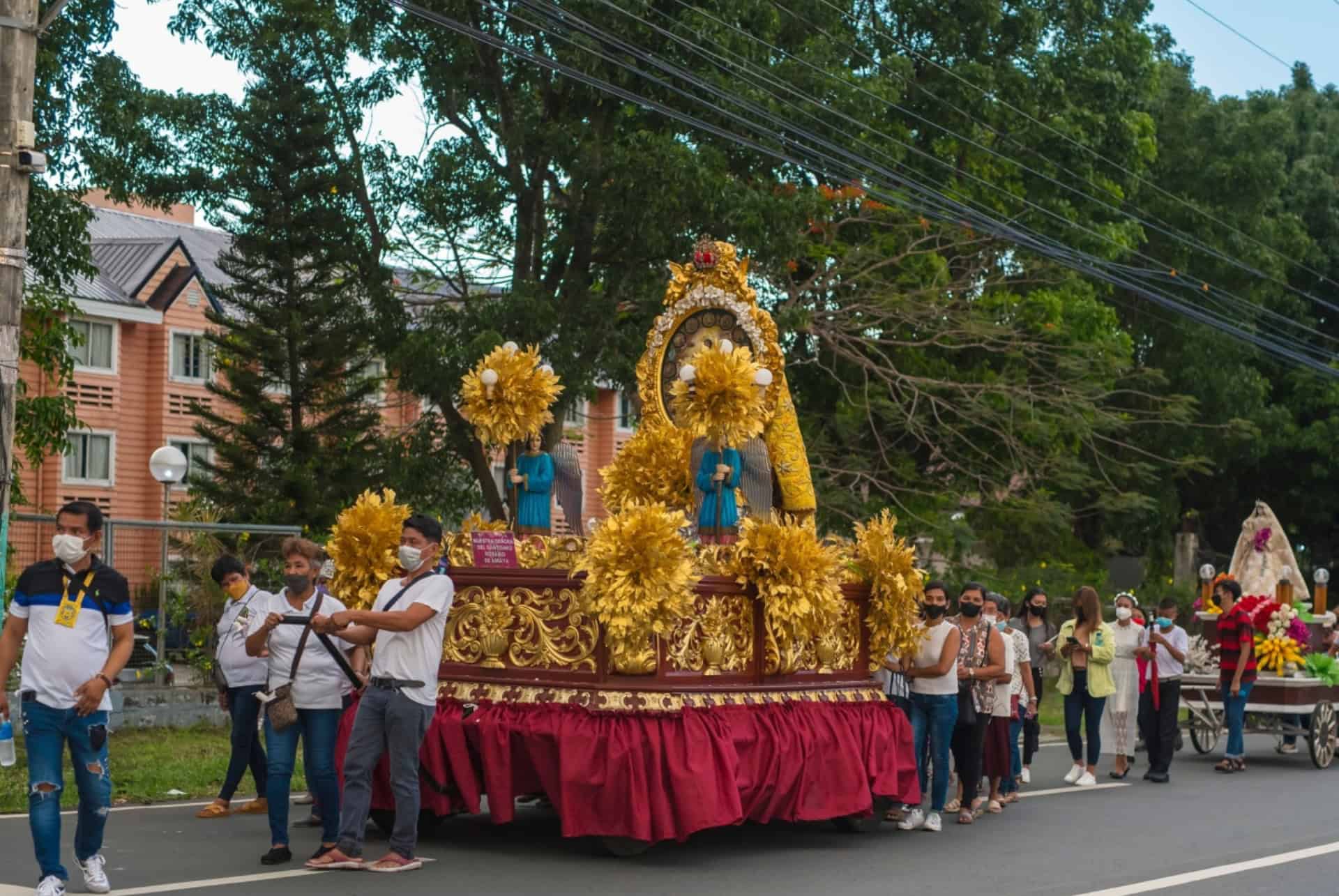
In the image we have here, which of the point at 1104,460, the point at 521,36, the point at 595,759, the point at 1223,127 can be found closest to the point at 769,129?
the point at 521,36

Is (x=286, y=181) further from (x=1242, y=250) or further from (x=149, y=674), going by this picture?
(x=1242, y=250)

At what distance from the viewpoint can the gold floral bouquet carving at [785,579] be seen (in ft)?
39.2

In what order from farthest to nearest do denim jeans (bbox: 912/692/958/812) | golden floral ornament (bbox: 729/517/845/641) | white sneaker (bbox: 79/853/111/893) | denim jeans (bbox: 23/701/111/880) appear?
denim jeans (bbox: 912/692/958/812) → golden floral ornament (bbox: 729/517/845/641) → white sneaker (bbox: 79/853/111/893) → denim jeans (bbox: 23/701/111/880)

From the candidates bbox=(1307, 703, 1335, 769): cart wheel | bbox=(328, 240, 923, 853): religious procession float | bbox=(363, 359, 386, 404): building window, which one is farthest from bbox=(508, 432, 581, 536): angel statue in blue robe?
bbox=(363, 359, 386, 404): building window

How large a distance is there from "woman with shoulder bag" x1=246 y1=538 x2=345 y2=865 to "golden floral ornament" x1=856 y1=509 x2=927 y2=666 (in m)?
4.07

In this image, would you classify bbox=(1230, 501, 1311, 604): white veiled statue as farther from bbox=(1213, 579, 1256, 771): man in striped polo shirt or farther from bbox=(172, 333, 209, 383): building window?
bbox=(172, 333, 209, 383): building window

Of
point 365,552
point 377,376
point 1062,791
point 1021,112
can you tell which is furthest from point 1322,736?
point 377,376

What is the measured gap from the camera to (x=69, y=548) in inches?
362

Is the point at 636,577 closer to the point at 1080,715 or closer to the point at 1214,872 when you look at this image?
the point at 1214,872

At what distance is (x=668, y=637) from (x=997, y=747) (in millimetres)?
4205

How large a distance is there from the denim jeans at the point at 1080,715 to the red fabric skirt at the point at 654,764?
15.6 ft

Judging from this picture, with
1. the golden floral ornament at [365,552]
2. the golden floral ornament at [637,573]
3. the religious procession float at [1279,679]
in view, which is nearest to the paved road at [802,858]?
the golden floral ornament at [637,573]

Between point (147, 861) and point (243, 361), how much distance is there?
24952mm

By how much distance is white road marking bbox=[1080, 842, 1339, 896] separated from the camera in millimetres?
10344
